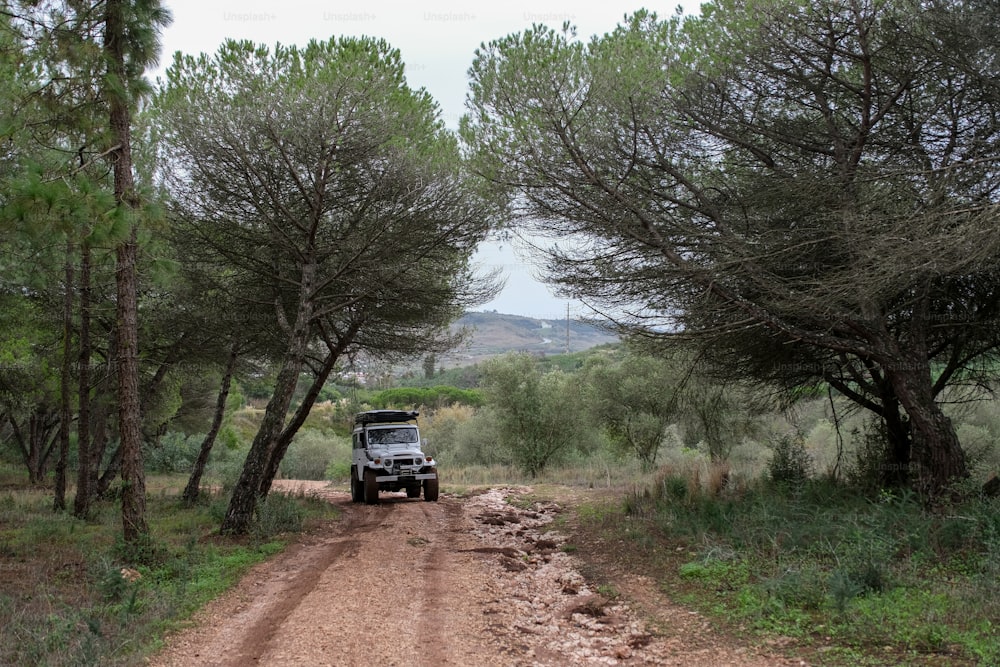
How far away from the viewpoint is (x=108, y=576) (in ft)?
21.7

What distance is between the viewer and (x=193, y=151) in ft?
35.0

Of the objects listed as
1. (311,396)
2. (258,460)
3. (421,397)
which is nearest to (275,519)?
(258,460)

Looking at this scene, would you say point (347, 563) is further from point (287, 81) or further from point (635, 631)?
point (287, 81)

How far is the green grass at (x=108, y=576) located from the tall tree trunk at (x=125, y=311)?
529 millimetres

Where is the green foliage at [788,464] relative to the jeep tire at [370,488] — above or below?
above

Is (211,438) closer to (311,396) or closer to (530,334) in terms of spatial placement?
(311,396)

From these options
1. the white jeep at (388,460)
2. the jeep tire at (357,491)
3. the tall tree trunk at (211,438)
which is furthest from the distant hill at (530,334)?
the tall tree trunk at (211,438)

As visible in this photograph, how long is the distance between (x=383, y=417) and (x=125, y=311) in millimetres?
10199

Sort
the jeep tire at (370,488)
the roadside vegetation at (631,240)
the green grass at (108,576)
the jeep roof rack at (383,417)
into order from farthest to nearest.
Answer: the jeep roof rack at (383,417), the jeep tire at (370,488), the roadside vegetation at (631,240), the green grass at (108,576)

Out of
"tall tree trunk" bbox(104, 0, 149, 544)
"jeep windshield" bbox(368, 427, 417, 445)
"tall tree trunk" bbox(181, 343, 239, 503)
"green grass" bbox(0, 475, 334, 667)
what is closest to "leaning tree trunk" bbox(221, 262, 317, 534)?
"green grass" bbox(0, 475, 334, 667)

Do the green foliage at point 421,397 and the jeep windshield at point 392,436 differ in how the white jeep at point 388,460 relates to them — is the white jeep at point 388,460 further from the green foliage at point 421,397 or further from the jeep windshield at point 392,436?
the green foliage at point 421,397

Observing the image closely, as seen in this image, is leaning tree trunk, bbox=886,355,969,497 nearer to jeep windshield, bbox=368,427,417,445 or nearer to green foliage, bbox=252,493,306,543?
green foliage, bbox=252,493,306,543

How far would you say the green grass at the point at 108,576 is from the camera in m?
5.18

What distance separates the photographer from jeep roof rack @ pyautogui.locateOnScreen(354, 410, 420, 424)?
58.9 feet
